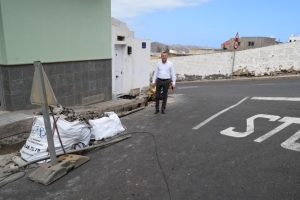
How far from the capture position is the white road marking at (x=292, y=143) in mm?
4652

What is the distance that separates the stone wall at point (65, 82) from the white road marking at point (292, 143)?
608cm

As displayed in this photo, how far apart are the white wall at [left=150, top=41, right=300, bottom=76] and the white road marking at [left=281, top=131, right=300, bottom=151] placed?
52.0ft

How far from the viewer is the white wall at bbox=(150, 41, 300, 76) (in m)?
18.6

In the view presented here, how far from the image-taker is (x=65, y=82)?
24.7 feet

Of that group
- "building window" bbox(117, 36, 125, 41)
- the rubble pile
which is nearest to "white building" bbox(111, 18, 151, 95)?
"building window" bbox(117, 36, 125, 41)

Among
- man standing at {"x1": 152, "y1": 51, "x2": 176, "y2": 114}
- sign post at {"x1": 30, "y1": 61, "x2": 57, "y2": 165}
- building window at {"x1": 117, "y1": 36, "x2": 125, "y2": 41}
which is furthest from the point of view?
building window at {"x1": 117, "y1": 36, "x2": 125, "y2": 41}

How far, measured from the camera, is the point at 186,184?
3.66 metres

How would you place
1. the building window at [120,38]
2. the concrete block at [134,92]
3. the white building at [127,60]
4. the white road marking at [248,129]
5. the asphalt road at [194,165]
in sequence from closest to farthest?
the asphalt road at [194,165], the white road marking at [248,129], the white building at [127,60], the building window at [120,38], the concrete block at [134,92]

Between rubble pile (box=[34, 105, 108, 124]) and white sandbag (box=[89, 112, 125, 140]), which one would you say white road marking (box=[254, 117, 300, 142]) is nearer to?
white sandbag (box=[89, 112, 125, 140])

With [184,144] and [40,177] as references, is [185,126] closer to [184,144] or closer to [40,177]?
[184,144]

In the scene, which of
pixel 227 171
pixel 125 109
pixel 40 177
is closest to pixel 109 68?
Answer: pixel 125 109

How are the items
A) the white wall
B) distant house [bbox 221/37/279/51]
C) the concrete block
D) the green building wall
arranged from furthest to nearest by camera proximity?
distant house [bbox 221/37/279/51] < the white wall < the concrete block < the green building wall

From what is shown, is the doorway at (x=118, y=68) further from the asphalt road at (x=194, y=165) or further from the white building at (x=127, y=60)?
the asphalt road at (x=194, y=165)

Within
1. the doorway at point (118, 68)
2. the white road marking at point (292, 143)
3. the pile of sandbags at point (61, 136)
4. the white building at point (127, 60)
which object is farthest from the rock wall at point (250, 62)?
the pile of sandbags at point (61, 136)
